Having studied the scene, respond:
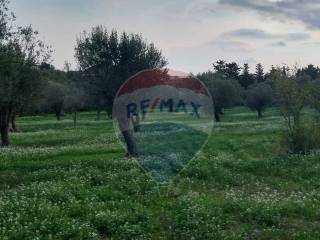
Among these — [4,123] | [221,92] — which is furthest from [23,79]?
[221,92]

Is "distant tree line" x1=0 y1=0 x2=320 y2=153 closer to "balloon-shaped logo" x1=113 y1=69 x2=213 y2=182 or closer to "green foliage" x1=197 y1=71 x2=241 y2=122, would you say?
"balloon-shaped logo" x1=113 y1=69 x2=213 y2=182

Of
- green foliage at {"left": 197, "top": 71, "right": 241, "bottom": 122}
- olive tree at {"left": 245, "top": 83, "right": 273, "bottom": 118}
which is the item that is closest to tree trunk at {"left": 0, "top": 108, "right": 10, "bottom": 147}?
green foliage at {"left": 197, "top": 71, "right": 241, "bottom": 122}

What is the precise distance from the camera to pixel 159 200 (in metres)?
18.4

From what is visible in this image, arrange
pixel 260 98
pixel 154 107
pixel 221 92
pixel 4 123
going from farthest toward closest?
pixel 260 98
pixel 221 92
pixel 4 123
pixel 154 107

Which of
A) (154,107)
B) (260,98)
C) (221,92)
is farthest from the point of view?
(260,98)

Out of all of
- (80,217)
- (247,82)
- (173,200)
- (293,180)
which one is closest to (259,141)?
(293,180)

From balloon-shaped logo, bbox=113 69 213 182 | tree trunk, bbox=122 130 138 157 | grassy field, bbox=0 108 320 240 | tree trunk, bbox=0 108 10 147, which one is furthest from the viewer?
tree trunk, bbox=0 108 10 147

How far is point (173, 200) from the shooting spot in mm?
18406

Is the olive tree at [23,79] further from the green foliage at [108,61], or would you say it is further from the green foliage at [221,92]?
the green foliage at [221,92]

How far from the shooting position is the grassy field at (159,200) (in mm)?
14680

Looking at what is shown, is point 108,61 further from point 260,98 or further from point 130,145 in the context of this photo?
point 260,98

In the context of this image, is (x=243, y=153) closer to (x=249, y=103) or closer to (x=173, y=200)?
(x=173, y=200)

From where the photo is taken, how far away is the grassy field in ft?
48.2

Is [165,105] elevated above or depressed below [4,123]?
above
